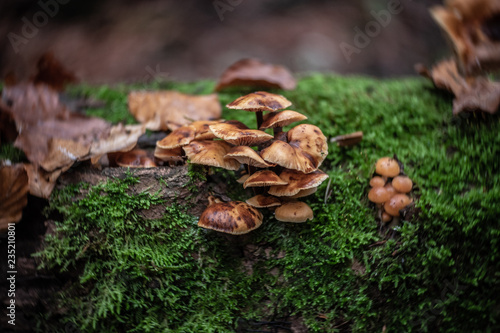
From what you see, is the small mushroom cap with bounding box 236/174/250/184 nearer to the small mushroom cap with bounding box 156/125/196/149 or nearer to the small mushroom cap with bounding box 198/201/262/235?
the small mushroom cap with bounding box 198/201/262/235

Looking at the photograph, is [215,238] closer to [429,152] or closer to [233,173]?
[233,173]

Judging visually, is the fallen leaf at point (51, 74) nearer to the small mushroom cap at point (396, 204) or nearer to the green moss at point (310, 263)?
the green moss at point (310, 263)

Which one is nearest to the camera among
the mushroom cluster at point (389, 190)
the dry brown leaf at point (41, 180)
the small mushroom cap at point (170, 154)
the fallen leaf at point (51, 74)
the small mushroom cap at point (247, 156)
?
the small mushroom cap at point (247, 156)

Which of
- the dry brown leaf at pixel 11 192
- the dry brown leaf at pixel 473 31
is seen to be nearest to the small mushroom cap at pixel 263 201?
the dry brown leaf at pixel 11 192

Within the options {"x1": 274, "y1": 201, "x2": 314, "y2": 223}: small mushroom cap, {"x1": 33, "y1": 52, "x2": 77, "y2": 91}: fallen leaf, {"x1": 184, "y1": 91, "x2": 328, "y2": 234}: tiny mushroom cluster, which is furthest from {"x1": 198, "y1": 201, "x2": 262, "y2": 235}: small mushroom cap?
{"x1": 33, "y1": 52, "x2": 77, "y2": 91}: fallen leaf

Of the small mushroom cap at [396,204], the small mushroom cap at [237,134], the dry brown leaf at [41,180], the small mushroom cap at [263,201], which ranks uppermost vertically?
the small mushroom cap at [237,134]

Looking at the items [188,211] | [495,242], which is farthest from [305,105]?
[495,242]
